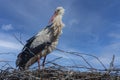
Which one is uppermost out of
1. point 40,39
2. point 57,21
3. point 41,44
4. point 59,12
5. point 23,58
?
point 59,12

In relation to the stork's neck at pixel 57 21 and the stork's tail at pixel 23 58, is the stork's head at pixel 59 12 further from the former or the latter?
the stork's tail at pixel 23 58

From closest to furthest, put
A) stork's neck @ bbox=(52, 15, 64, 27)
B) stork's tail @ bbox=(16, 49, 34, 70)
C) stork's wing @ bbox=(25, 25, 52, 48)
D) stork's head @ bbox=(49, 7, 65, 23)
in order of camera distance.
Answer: stork's tail @ bbox=(16, 49, 34, 70) < stork's wing @ bbox=(25, 25, 52, 48) < stork's neck @ bbox=(52, 15, 64, 27) < stork's head @ bbox=(49, 7, 65, 23)

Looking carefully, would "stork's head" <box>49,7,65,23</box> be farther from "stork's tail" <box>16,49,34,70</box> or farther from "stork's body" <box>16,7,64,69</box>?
"stork's tail" <box>16,49,34,70</box>

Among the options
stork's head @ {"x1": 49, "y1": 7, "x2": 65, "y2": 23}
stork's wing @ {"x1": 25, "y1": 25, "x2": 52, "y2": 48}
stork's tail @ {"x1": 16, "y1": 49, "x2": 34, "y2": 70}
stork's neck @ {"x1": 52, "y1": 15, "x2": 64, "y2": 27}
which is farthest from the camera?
stork's head @ {"x1": 49, "y1": 7, "x2": 65, "y2": 23}

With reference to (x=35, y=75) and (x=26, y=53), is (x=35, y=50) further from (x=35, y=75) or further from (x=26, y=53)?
(x=35, y=75)

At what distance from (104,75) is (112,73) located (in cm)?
16

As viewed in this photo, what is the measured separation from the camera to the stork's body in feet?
35.1

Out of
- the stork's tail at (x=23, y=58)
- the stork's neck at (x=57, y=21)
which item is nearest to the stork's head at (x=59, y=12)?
the stork's neck at (x=57, y=21)

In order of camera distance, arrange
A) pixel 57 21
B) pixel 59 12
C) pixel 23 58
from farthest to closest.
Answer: pixel 59 12 → pixel 57 21 → pixel 23 58

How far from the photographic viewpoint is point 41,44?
10938 millimetres

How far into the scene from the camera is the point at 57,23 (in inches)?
436

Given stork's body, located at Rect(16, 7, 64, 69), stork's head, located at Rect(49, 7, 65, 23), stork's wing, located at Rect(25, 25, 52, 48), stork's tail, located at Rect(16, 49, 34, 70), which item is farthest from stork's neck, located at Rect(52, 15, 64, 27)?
stork's tail, located at Rect(16, 49, 34, 70)

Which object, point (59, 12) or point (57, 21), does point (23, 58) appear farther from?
point (59, 12)

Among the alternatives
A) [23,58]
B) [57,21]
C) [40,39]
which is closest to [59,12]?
[57,21]
